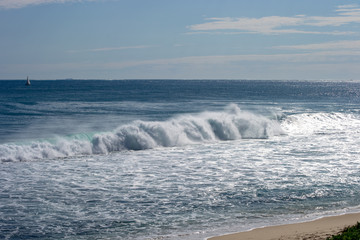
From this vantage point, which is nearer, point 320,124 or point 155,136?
point 155,136

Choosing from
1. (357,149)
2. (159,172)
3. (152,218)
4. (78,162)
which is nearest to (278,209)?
(152,218)

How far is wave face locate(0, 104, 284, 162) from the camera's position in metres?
21.1

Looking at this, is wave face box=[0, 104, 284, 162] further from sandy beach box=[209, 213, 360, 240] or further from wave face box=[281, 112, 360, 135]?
sandy beach box=[209, 213, 360, 240]

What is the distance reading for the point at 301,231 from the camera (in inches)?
391

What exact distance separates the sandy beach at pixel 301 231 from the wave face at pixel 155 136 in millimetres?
13493

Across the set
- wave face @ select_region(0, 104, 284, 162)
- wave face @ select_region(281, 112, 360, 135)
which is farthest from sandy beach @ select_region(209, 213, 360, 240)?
wave face @ select_region(281, 112, 360, 135)

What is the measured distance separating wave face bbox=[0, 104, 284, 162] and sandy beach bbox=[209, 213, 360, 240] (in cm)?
1349

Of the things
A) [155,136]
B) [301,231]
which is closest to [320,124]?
[155,136]

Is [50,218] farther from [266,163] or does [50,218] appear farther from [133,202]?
[266,163]

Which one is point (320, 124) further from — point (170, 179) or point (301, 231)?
point (301, 231)

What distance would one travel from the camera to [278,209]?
1173cm

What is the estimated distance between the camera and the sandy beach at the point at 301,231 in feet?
31.2

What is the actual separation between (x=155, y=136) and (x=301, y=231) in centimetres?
1609

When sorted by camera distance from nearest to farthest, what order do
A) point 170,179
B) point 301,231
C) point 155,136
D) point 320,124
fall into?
1. point 301,231
2. point 170,179
3. point 155,136
4. point 320,124
